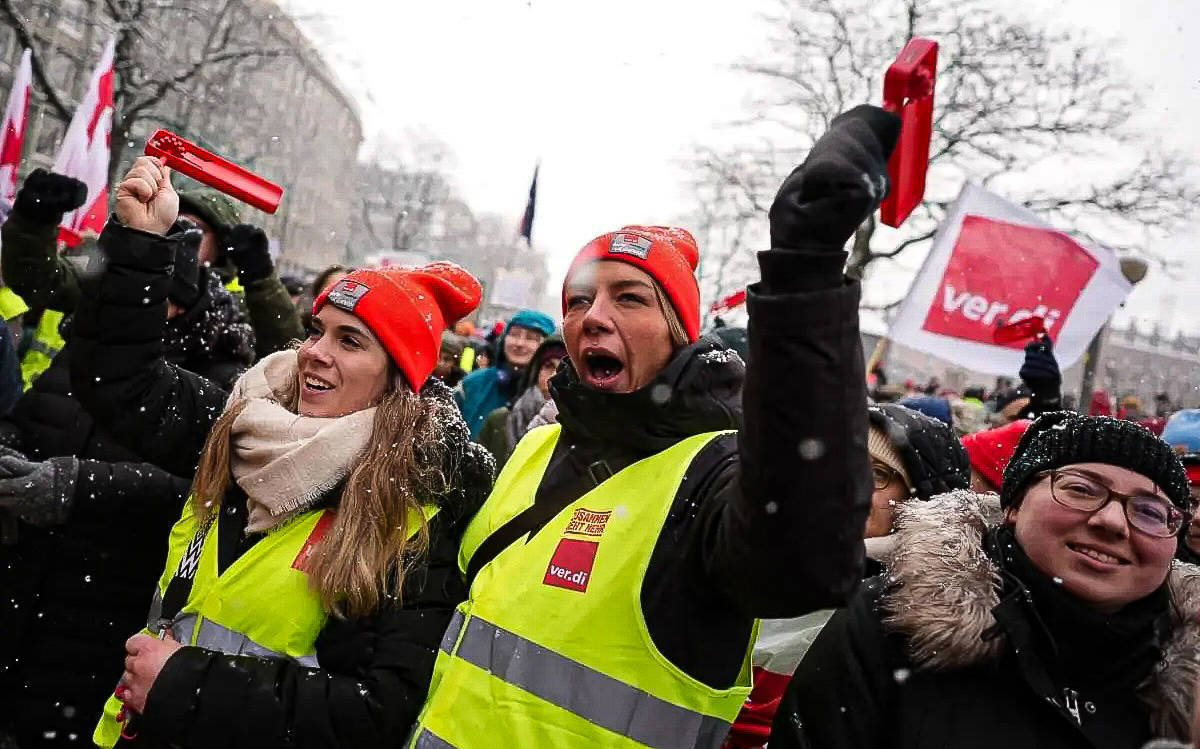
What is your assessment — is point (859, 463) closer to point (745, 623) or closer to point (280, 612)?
point (745, 623)

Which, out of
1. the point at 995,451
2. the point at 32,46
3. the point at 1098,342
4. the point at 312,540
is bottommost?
the point at 312,540

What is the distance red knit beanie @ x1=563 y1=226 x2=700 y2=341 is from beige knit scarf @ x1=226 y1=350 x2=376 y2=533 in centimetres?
60

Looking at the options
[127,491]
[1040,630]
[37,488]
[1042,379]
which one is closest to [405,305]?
[127,491]

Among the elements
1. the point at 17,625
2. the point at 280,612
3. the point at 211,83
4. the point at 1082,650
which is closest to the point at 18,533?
the point at 17,625

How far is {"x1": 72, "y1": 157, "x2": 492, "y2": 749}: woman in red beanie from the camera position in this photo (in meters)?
1.92

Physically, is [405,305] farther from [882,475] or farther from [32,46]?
[32,46]

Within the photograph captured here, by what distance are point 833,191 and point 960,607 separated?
0.99 metres

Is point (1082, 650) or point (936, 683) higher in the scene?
point (1082, 650)

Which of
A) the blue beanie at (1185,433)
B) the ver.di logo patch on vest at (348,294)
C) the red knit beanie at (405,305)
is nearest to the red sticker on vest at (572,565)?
the red knit beanie at (405,305)

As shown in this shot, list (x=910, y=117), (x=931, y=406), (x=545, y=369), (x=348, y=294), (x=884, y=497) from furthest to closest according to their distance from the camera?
(x=545, y=369)
(x=931, y=406)
(x=884, y=497)
(x=348, y=294)
(x=910, y=117)

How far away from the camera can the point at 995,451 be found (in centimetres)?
321

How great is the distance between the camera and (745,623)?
1645 millimetres

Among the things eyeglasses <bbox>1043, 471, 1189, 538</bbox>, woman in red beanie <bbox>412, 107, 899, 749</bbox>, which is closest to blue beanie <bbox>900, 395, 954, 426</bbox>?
eyeglasses <bbox>1043, 471, 1189, 538</bbox>

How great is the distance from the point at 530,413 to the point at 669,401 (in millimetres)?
3024
